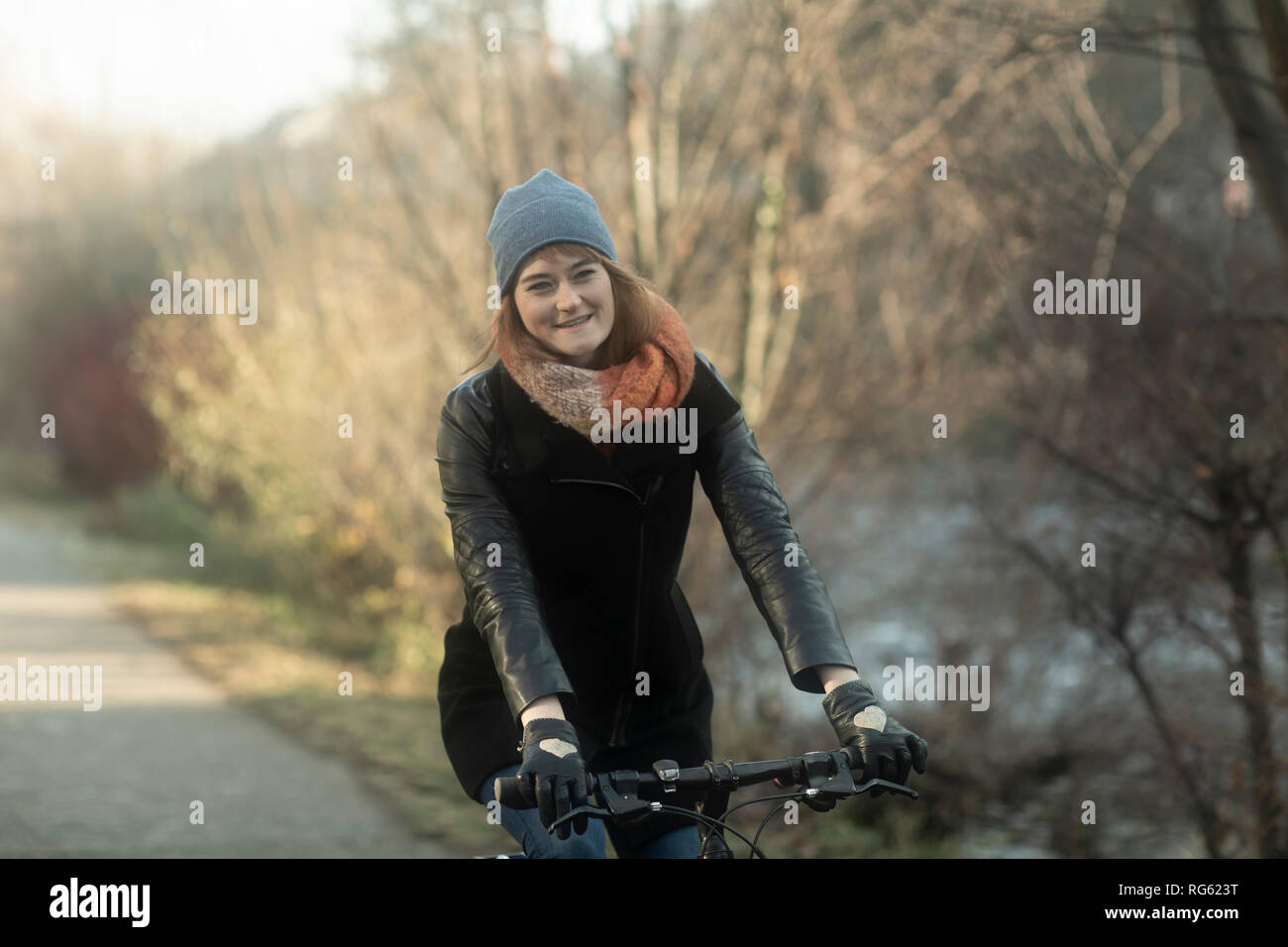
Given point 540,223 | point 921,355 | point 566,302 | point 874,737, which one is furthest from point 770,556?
point 921,355

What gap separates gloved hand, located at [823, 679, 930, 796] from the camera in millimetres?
2301

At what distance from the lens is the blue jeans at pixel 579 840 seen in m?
2.59

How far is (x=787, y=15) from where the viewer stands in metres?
7.11

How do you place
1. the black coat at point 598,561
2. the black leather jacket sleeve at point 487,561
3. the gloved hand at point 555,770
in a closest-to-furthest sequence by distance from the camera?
the gloved hand at point 555,770, the black leather jacket sleeve at point 487,561, the black coat at point 598,561

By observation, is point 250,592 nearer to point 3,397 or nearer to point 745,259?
point 745,259

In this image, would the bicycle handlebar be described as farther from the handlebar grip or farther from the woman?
the woman

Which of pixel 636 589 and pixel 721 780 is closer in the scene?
pixel 721 780

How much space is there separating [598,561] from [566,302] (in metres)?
0.51

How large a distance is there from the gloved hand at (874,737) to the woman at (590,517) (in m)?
0.10

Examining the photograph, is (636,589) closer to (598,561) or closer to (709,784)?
(598,561)

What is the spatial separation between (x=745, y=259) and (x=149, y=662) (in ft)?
18.9

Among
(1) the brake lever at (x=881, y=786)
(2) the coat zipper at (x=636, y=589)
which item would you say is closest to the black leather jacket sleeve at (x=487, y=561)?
(2) the coat zipper at (x=636, y=589)

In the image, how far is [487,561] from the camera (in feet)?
8.41

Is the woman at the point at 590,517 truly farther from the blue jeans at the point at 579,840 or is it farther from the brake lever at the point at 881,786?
the brake lever at the point at 881,786
